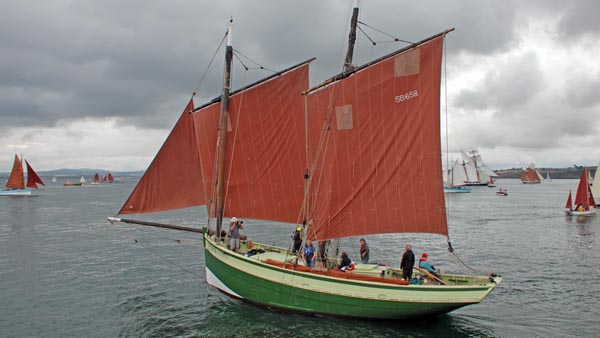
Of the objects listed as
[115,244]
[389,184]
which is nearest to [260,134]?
[389,184]

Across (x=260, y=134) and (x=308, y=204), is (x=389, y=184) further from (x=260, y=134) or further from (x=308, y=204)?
(x=260, y=134)

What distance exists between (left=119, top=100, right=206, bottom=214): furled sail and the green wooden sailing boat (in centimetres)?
6

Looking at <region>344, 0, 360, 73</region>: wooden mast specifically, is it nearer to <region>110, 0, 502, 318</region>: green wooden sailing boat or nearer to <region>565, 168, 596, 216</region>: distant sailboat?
<region>110, 0, 502, 318</region>: green wooden sailing boat

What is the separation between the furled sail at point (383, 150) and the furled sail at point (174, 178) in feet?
26.2

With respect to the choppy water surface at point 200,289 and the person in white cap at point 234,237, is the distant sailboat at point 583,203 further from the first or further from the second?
the person in white cap at point 234,237

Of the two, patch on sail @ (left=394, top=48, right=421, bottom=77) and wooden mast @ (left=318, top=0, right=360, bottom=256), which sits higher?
wooden mast @ (left=318, top=0, right=360, bottom=256)

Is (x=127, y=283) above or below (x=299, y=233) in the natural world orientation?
below

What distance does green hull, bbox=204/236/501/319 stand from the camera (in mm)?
17016

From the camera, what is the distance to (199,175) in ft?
82.7

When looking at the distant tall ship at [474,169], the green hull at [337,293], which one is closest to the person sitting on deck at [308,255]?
the green hull at [337,293]

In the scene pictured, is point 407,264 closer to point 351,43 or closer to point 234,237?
point 234,237

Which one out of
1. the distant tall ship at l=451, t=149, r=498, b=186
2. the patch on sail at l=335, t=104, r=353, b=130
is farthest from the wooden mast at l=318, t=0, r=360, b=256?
the distant tall ship at l=451, t=149, r=498, b=186

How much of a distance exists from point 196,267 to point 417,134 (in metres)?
19.2

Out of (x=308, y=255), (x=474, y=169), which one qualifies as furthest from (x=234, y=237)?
(x=474, y=169)
